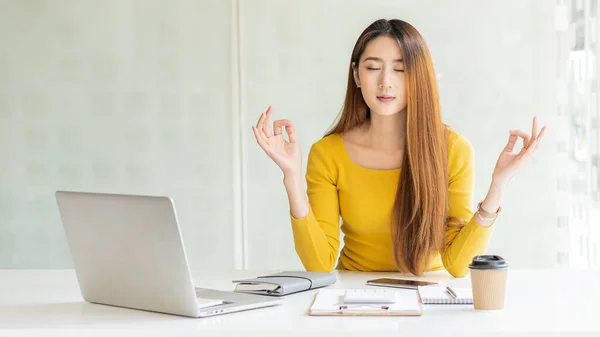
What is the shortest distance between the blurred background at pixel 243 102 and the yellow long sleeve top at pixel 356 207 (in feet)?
4.34

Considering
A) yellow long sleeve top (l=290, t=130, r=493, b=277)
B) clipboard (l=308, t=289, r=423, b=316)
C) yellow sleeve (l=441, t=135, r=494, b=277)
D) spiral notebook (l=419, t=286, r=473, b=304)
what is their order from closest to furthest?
clipboard (l=308, t=289, r=423, b=316) < spiral notebook (l=419, t=286, r=473, b=304) < yellow sleeve (l=441, t=135, r=494, b=277) < yellow long sleeve top (l=290, t=130, r=493, b=277)

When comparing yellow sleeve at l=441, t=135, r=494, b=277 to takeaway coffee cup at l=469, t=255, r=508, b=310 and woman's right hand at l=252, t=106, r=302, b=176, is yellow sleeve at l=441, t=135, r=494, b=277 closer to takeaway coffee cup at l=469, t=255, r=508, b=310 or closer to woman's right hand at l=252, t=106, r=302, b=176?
woman's right hand at l=252, t=106, r=302, b=176

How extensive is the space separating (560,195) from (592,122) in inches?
14.5

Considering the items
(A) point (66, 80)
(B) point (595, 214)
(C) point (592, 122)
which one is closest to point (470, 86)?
(C) point (592, 122)

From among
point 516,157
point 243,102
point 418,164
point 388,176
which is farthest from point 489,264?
point 243,102

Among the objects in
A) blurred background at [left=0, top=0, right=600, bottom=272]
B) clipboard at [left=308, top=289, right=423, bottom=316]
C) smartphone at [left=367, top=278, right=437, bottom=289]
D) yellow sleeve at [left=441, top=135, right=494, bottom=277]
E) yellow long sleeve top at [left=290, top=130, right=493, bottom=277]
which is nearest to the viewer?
clipboard at [left=308, top=289, right=423, bottom=316]

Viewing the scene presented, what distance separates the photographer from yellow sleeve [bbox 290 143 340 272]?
2.61m

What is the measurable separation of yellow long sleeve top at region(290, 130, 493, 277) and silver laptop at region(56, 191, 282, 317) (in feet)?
2.49

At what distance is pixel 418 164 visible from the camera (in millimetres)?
2588

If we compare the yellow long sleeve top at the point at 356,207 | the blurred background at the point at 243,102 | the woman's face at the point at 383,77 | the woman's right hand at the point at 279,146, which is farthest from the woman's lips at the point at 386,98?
the blurred background at the point at 243,102

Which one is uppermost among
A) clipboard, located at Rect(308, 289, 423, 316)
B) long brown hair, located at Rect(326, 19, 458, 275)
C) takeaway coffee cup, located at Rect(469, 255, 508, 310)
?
long brown hair, located at Rect(326, 19, 458, 275)

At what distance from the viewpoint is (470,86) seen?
4.06m

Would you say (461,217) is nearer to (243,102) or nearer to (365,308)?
(365,308)

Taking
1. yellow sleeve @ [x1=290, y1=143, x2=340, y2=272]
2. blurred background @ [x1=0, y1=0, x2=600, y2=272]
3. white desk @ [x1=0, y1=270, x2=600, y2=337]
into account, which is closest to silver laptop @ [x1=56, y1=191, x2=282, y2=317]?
white desk @ [x1=0, y1=270, x2=600, y2=337]
